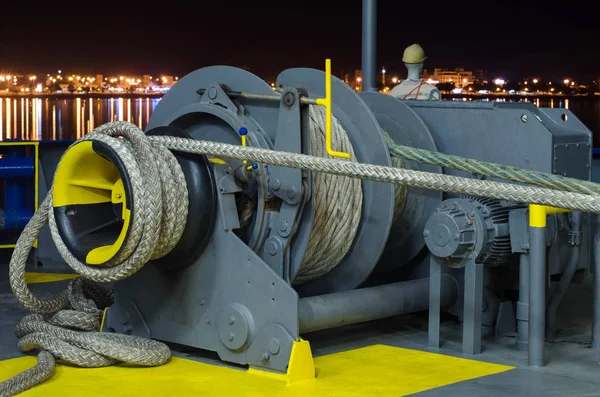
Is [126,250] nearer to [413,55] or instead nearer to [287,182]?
[287,182]

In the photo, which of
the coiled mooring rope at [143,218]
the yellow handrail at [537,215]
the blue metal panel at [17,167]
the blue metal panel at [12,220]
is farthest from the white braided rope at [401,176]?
the blue metal panel at [17,167]

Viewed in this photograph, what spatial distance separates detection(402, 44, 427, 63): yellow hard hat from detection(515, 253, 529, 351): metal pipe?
10.7 ft

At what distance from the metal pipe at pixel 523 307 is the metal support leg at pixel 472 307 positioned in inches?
9.9

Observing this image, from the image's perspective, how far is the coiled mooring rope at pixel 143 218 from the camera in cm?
595

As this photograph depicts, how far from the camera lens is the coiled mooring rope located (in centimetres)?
595

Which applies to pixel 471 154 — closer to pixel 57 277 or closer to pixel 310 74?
pixel 310 74

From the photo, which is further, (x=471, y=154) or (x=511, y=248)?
(x=471, y=154)

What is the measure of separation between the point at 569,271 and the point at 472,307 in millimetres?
835

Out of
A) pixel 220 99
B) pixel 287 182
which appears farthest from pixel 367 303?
pixel 220 99

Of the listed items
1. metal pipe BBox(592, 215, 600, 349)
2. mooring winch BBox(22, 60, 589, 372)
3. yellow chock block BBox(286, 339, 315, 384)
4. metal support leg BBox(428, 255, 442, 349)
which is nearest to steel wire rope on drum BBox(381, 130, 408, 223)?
mooring winch BBox(22, 60, 589, 372)

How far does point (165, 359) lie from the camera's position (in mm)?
6512

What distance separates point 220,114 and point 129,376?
1.55 metres

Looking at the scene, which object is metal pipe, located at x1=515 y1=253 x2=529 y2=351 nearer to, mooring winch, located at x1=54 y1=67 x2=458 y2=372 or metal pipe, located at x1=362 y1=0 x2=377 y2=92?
mooring winch, located at x1=54 y1=67 x2=458 y2=372

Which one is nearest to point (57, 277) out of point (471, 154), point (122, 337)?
point (122, 337)
